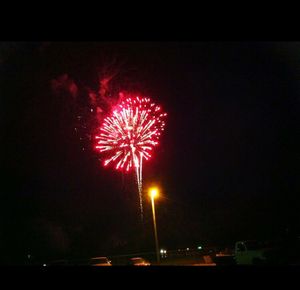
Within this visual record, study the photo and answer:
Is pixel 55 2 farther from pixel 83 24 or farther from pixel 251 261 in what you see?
pixel 251 261

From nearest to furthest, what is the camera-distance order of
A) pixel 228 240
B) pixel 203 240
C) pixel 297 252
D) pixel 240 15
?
pixel 240 15 < pixel 297 252 < pixel 228 240 < pixel 203 240

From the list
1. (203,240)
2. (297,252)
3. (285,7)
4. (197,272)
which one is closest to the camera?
(197,272)

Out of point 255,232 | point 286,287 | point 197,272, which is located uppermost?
point 255,232

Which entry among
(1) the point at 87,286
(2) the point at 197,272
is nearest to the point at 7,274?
(1) the point at 87,286

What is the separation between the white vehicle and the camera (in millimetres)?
16734

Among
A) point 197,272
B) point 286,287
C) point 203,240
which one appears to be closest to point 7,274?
point 197,272

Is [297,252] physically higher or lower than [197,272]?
higher

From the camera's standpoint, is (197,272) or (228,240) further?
(228,240)

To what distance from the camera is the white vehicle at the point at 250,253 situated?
16.7 m

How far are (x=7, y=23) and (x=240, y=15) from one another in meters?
2.52

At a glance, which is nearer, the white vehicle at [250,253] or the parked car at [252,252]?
the parked car at [252,252]

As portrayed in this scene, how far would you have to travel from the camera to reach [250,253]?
57.7 ft

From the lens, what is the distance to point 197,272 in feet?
8.04

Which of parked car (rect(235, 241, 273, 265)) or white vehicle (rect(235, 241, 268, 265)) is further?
white vehicle (rect(235, 241, 268, 265))
